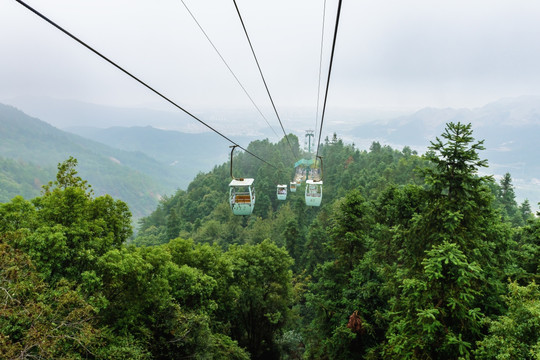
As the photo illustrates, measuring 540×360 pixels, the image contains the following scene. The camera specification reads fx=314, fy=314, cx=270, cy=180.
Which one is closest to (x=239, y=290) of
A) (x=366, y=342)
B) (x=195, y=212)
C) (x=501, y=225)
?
(x=366, y=342)

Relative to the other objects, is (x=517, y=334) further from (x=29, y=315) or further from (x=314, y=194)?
(x=314, y=194)

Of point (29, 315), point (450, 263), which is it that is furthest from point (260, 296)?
point (29, 315)

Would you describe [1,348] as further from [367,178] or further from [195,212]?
[195,212]

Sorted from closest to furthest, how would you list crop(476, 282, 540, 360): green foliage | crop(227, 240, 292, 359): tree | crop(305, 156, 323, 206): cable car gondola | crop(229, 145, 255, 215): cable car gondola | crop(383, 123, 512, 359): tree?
crop(476, 282, 540, 360): green foliage → crop(383, 123, 512, 359): tree → crop(229, 145, 255, 215): cable car gondola → crop(227, 240, 292, 359): tree → crop(305, 156, 323, 206): cable car gondola

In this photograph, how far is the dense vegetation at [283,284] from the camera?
873 centimetres

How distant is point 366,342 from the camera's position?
53.0 feet

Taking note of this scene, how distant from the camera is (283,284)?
81.6 ft

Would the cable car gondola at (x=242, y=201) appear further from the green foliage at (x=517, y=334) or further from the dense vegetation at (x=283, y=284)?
the green foliage at (x=517, y=334)

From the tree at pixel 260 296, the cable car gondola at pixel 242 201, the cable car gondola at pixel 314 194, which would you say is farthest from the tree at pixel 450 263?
the cable car gondola at pixel 314 194

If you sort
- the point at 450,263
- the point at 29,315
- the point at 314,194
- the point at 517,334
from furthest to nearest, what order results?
the point at 314,194
the point at 450,263
the point at 29,315
the point at 517,334

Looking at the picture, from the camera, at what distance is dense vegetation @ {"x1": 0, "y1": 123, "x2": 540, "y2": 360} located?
8.73 meters

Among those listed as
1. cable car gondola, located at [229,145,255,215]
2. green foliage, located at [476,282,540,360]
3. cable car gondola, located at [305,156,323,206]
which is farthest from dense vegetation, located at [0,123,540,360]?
cable car gondola, located at [305,156,323,206]

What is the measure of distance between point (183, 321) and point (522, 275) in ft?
46.6

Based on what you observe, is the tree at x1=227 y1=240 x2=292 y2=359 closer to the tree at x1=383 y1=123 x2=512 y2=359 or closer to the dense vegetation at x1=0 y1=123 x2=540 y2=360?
the dense vegetation at x1=0 y1=123 x2=540 y2=360
